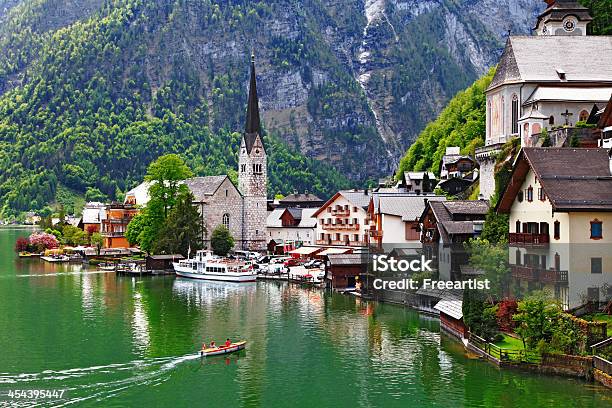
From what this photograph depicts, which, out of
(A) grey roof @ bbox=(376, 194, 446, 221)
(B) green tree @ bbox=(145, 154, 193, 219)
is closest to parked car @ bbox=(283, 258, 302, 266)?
(B) green tree @ bbox=(145, 154, 193, 219)

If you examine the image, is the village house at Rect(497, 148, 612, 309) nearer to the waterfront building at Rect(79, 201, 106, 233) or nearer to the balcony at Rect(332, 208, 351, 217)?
the balcony at Rect(332, 208, 351, 217)

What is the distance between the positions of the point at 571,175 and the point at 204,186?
7742cm

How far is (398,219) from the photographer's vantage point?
3137 inches

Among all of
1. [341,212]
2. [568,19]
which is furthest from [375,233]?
[568,19]

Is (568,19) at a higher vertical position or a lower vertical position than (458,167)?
higher

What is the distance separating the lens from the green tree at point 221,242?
114 m

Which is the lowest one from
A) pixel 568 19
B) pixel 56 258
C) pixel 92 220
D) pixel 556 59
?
pixel 56 258

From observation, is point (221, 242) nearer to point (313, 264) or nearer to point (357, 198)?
point (357, 198)

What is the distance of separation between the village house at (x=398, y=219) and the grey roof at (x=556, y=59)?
42.9ft

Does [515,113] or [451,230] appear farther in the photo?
[515,113]

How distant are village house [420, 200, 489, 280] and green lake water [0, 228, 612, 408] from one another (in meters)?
4.02

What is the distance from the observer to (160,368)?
46.2 meters

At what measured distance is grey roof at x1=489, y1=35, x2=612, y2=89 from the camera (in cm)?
7706

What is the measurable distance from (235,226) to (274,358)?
73024 mm
